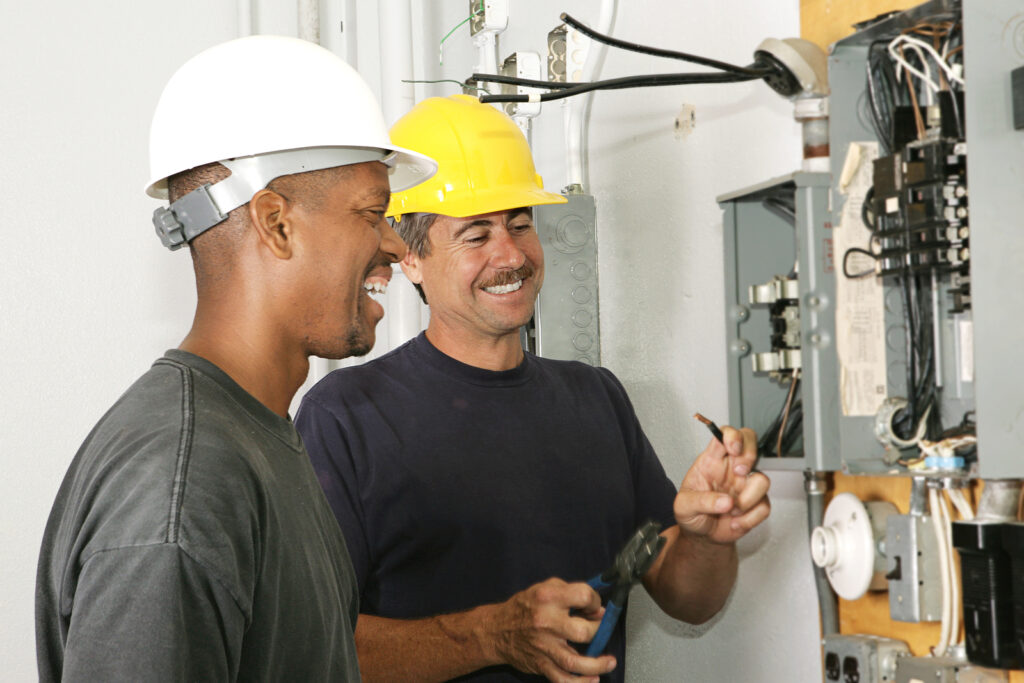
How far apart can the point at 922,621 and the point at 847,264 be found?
48 cm

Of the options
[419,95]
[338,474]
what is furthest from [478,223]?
[419,95]

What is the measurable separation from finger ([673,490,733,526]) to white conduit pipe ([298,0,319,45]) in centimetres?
193

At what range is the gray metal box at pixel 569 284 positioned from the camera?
1949 millimetres

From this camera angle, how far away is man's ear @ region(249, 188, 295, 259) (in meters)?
0.99

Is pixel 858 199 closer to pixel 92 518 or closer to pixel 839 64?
pixel 839 64

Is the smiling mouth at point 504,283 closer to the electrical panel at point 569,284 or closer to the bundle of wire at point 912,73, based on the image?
the electrical panel at point 569,284

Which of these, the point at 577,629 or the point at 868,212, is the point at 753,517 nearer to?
the point at 577,629

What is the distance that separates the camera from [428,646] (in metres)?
1.39

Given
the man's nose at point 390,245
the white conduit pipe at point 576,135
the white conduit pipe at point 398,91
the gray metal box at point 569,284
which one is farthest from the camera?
the white conduit pipe at point 398,91

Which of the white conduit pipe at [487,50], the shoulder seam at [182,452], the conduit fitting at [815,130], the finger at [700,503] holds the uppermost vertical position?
the white conduit pipe at [487,50]

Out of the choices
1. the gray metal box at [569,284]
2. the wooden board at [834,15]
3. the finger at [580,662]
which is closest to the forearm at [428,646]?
the finger at [580,662]

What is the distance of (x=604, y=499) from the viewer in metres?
1.60

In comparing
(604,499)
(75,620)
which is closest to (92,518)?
(75,620)

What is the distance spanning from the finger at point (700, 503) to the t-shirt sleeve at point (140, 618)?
789 mm
